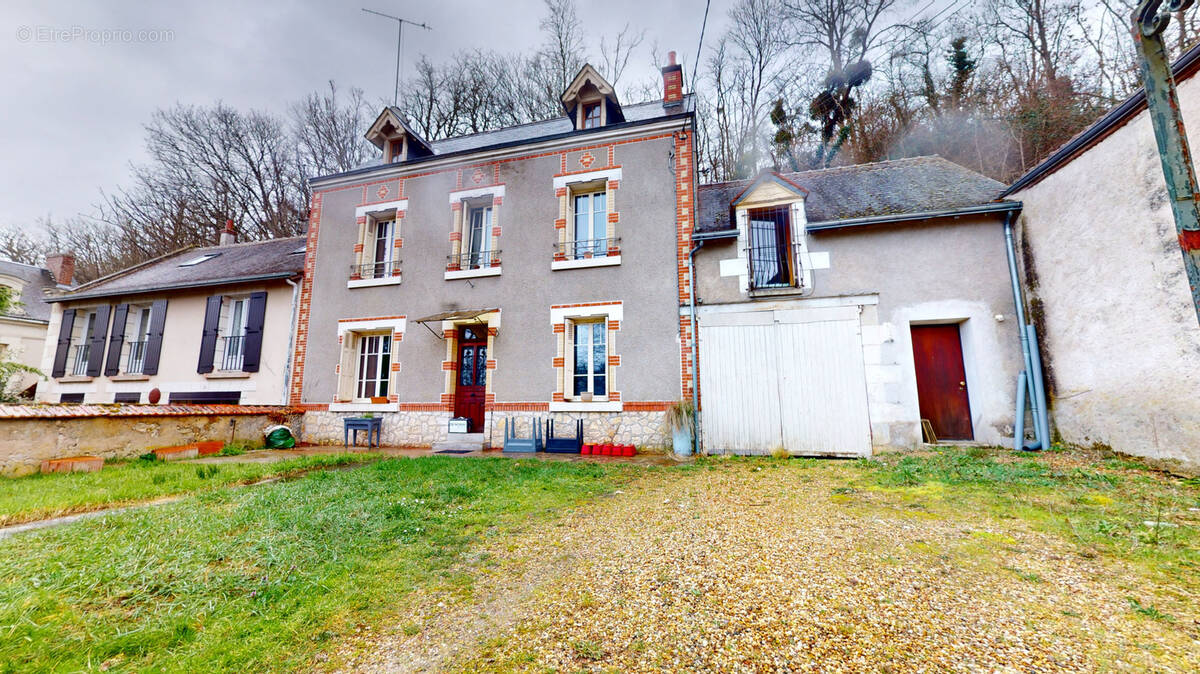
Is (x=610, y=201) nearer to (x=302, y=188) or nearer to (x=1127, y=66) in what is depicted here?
(x=1127, y=66)

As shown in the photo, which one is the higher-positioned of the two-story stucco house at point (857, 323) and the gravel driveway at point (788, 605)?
the two-story stucco house at point (857, 323)

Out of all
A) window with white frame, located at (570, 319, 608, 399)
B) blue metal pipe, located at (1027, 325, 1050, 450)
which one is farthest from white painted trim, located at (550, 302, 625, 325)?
blue metal pipe, located at (1027, 325, 1050, 450)

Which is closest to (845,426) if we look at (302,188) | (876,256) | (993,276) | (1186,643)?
(876,256)

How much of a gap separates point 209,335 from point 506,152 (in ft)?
27.8

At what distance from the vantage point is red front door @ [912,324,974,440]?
6.86 meters

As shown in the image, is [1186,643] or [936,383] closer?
[1186,643]

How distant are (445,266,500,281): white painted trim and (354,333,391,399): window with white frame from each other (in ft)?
6.81

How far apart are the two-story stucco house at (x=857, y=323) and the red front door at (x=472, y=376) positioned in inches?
176

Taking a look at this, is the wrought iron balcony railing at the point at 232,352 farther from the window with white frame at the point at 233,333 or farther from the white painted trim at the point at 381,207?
the white painted trim at the point at 381,207

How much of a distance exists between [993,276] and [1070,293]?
97 centimetres

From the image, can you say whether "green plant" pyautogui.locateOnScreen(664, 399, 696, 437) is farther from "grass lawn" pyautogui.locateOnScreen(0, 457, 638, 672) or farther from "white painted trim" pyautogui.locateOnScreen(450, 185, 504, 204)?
"white painted trim" pyautogui.locateOnScreen(450, 185, 504, 204)

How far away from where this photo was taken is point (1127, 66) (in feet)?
31.6

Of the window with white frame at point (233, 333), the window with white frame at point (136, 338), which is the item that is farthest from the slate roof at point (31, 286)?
the window with white frame at point (233, 333)

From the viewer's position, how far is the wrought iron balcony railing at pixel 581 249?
8320mm
